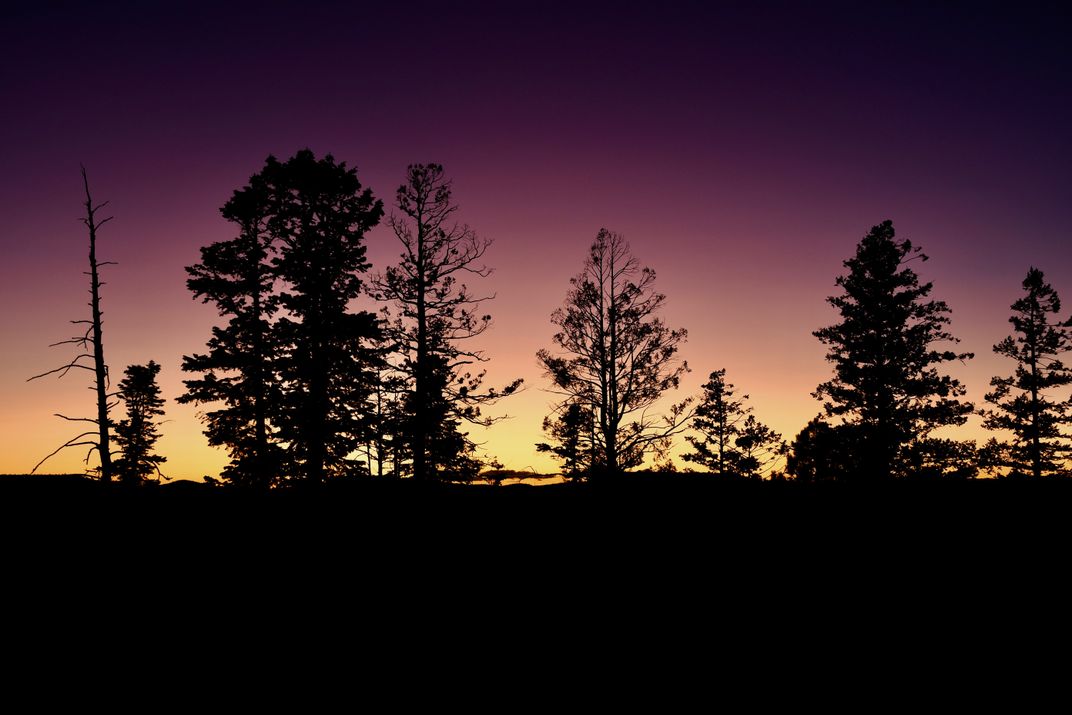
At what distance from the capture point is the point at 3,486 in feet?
41.1

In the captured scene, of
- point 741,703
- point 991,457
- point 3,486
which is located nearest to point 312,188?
point 3,486

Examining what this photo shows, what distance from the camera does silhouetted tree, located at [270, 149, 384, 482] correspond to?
20047 millimetres

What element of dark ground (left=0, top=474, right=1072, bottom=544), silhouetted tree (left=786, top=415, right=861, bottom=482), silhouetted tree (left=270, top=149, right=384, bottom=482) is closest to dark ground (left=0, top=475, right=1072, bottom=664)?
dark ground (left=0, top=474, right=1072, bottom=544)

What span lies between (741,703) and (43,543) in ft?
36.3

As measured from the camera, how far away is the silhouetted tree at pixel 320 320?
20.0 metres

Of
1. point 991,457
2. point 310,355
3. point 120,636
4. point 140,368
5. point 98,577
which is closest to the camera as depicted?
point 120,636

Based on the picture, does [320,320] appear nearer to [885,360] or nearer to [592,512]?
[592,512]

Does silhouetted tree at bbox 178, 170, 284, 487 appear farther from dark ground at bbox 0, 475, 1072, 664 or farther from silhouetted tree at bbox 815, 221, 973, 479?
silhouetted tree at bbox 815, 221, 973, 479

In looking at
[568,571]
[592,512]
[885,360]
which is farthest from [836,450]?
[568,571]

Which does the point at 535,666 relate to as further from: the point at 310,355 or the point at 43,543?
the point at 310,355

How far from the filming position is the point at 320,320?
2014 centimetres

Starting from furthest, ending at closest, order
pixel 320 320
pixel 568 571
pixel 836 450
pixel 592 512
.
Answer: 1. pixel 836 450
2. pixel 320 320
3. pixel 592 512
4. pixel 568 571

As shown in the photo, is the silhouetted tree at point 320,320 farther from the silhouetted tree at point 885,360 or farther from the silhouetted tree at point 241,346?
the silhouetted tree at point 885,360

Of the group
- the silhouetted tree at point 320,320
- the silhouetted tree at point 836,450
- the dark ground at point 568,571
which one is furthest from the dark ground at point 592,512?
the silhouetted tree at point 836,450
